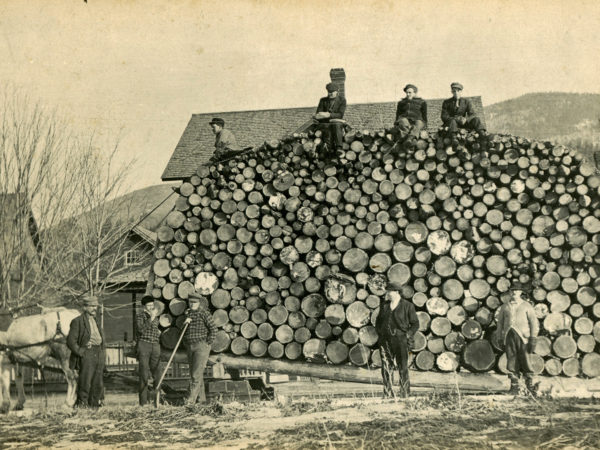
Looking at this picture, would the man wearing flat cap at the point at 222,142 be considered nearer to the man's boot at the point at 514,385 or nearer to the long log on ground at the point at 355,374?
the long log on ground at the point at 355,374

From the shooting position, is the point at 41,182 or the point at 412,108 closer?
the point at 412,108

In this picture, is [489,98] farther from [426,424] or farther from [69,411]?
[69,411]

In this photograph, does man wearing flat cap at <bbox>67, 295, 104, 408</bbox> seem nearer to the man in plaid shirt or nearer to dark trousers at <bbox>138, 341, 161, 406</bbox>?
dark trousers at <bbox>138, 341, 161, 406</bbox>

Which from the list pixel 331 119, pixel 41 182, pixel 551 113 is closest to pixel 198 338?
pixel 331 119

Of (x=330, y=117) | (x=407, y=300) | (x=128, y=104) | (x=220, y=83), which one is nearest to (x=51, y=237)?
(x=128, y=104)

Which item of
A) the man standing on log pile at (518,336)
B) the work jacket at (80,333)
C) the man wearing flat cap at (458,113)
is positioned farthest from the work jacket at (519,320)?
the work jacket at (80,333)

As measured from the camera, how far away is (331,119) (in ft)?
32.3

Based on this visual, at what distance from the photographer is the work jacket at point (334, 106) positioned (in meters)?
9.90

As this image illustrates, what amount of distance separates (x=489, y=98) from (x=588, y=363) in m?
4.44

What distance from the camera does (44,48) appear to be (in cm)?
959

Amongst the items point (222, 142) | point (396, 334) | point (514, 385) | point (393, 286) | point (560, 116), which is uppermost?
point (560, 116)

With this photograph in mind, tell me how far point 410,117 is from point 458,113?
72 cm

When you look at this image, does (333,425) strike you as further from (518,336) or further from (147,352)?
(147,352)

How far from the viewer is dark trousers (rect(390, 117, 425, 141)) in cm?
958
